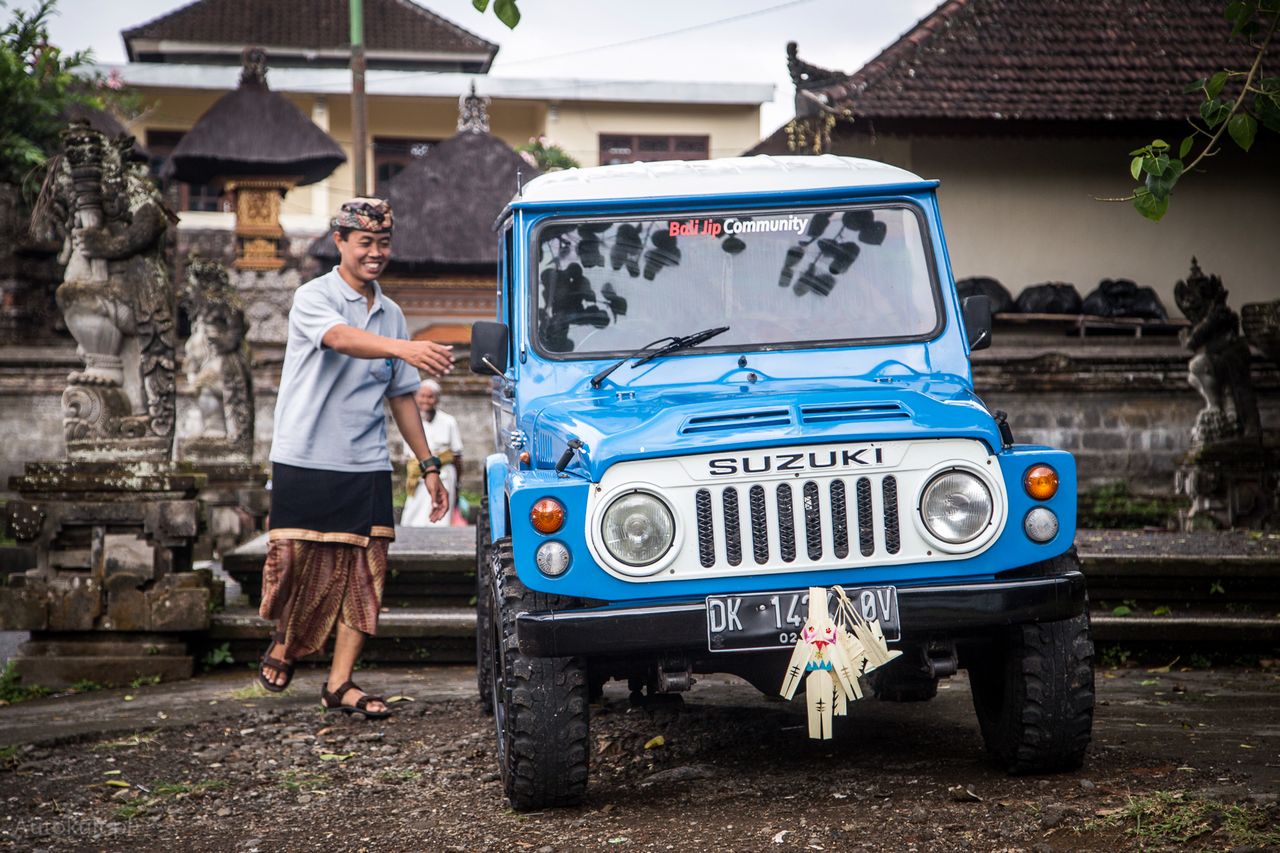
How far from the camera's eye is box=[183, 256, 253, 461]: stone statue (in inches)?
605

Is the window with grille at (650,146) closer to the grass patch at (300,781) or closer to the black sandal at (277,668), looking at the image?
the black sandal at (277,668)

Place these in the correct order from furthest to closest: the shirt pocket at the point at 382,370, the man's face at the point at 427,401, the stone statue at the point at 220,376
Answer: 1. the stone statue at the point at 220,376
2. the man's face at the point at 427,401
3. the shirt pocket at the point at 382,370

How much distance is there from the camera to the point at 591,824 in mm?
4770

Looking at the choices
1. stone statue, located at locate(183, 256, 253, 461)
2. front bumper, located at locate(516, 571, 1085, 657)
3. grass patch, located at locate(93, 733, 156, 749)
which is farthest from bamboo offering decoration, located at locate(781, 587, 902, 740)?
stone statue, located at locate(183, 256, 253, 461)

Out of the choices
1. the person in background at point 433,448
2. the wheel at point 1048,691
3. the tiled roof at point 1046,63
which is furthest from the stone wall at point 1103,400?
the wheel at point 1048,691

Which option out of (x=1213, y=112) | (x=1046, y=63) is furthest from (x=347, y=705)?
(x=1046, y=63)

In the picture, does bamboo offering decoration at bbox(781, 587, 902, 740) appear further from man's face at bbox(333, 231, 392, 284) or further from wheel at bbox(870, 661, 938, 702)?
man's face at bbox(333, 231, 392, 284)

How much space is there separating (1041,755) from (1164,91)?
1544 centimetres

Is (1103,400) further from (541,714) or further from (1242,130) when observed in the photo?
(541,714)

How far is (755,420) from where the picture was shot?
4758 millimetres

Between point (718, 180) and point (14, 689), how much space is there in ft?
16.0

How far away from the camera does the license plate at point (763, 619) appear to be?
4547 millimetres

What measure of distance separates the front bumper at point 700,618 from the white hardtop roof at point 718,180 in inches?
74.2

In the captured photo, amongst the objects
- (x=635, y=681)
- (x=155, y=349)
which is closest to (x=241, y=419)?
(x=155, y=349)
